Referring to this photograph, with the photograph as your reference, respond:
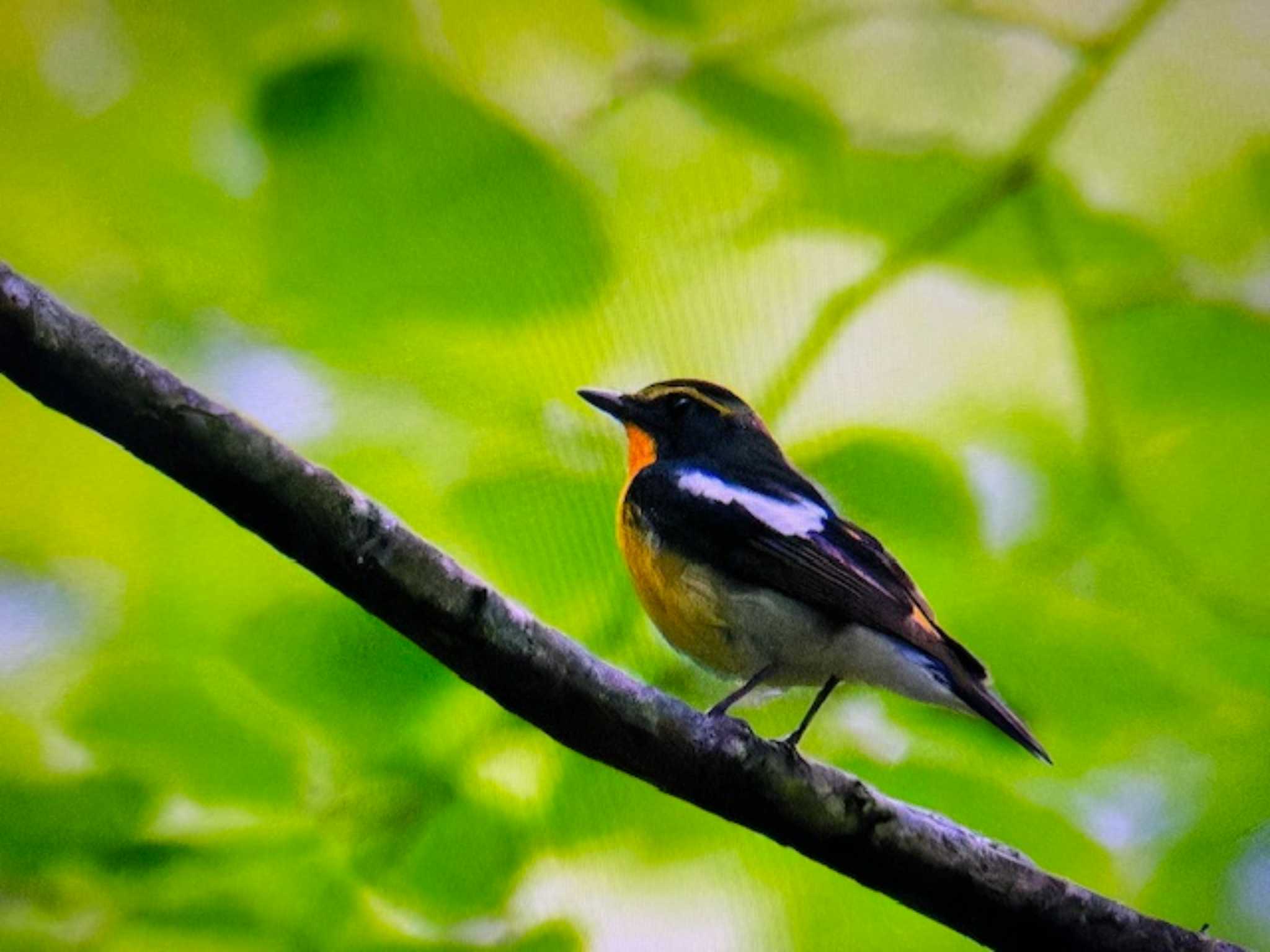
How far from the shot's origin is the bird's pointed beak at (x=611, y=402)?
1148 mm

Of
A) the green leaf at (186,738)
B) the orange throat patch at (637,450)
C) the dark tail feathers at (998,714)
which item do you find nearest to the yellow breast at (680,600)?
the orange throat patch at (637,450)

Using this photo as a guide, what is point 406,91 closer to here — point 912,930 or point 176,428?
point 176,428

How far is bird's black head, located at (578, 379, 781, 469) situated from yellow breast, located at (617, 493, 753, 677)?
0.12 metres

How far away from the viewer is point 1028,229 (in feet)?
3.65

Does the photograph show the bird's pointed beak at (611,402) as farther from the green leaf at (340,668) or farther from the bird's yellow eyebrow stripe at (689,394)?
the green leaf at (340,668)

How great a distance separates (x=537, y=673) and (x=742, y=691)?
30 cm

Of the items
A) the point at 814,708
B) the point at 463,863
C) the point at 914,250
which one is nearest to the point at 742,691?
the point at 814,708

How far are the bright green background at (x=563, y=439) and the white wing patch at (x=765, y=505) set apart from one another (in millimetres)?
65

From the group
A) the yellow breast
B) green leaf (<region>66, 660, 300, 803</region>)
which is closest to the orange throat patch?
the yellow breast

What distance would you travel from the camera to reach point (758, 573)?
1130 mm

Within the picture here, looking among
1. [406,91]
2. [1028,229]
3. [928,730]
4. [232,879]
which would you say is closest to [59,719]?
[232,879]

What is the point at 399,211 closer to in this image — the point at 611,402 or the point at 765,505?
the point at 611,402

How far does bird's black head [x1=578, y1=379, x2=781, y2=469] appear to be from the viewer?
1199mm

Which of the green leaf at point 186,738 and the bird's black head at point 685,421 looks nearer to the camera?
the green leaf at point 186,738
